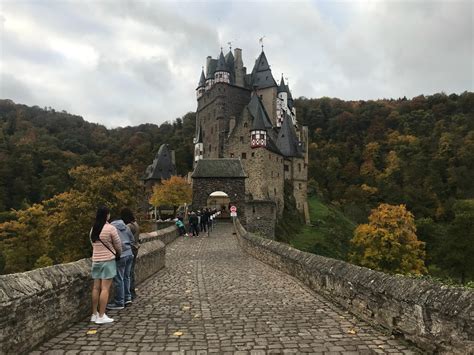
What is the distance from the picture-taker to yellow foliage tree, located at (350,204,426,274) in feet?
112

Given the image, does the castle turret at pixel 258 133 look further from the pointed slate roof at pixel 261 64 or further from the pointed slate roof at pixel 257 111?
the pointed slate roof at pixel 261 64

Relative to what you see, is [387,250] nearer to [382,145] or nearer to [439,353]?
[439,353]

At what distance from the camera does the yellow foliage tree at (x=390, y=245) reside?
3406 cm

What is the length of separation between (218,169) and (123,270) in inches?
1024

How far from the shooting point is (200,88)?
7444 centimetres

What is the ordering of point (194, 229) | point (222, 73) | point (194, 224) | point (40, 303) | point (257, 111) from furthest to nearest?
point (222, 73) → point (257, 111) → point (194, 229) → point (194, 224) → point (40, 303)

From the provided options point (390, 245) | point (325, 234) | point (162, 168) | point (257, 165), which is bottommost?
point (325, 234)

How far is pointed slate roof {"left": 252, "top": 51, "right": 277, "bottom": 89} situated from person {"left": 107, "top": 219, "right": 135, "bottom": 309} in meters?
60.0

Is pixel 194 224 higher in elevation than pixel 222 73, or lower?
lower

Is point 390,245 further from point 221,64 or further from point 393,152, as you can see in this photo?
point 393,152

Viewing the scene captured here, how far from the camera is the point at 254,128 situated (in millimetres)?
51750

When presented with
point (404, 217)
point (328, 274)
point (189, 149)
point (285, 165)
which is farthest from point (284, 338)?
point (189, 149)

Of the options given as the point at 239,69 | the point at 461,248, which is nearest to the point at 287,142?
the point at 239,69

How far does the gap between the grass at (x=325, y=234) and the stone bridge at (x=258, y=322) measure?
1347 inches
